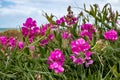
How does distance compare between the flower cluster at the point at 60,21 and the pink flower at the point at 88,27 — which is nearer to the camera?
the pink flower at the point at 88,27

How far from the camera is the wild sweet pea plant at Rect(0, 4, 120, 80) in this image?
2.58m

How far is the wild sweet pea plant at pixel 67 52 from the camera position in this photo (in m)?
2.58

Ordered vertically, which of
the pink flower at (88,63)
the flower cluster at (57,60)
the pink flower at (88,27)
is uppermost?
the pink flower at (88,27)

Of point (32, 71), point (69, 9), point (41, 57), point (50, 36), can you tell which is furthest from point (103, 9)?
point (32, 71)

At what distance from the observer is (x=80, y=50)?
253 cm

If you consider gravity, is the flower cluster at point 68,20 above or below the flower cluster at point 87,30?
above

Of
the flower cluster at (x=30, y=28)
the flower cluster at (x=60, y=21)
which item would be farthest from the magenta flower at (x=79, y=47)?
the flower cluster at (x=60, y=21)

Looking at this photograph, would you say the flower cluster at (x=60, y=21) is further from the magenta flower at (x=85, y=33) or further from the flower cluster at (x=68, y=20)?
the magenta flower at (x=85, y=33)

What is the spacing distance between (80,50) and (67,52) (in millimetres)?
586

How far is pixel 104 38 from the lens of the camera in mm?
3143

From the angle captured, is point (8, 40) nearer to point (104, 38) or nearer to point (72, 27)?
point (72, 27)

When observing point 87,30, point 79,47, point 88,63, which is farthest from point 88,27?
point 79,47

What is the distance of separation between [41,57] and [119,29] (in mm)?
743

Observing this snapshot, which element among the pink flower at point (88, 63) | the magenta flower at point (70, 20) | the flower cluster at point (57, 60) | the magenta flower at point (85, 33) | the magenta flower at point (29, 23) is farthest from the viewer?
the magenta flower at point (70, 20)
